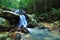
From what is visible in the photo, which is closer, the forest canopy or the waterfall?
the waterfall

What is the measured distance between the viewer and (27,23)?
56.4ft

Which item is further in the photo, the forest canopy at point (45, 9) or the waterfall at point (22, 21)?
the forest canopy at point (45, 9)

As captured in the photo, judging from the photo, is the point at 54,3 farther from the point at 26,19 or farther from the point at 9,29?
the point at 9,29

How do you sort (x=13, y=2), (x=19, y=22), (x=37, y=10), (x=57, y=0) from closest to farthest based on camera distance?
(x=19, y=22) → (x=57, y=0) → (x=37, y=10) → (x=13, y=2)

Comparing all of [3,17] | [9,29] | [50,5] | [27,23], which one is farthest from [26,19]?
[50,5]

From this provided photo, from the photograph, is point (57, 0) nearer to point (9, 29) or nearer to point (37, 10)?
point (37, 10)

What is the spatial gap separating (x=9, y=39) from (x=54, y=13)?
14270 mm

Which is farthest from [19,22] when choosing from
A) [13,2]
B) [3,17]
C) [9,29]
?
[13,2]

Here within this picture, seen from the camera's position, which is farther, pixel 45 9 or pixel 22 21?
pixel 45 9

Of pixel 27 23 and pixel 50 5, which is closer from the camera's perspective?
pixel 27 23

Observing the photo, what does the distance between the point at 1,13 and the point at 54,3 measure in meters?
10.6

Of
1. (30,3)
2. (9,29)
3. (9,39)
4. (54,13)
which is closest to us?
(9,39)

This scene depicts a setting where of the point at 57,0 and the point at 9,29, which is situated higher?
the point at 57,0

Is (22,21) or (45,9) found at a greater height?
(45,9)
